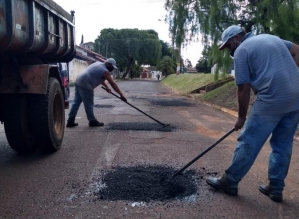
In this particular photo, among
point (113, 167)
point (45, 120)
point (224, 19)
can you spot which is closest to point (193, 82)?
point (224, 19)

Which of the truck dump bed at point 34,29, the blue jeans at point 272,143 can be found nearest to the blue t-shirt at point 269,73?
the blue jeans at point 272,143

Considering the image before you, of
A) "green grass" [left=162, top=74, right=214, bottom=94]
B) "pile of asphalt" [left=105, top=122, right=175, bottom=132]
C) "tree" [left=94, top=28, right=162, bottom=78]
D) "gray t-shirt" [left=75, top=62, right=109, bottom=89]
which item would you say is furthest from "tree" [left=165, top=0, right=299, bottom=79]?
"tree" [left=94, top=28, right=162, bottom=78]

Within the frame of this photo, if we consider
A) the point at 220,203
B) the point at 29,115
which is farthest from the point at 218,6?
the point at 220,203

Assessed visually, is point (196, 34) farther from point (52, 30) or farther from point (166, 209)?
point (166, 209)

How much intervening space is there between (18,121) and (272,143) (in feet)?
10.8

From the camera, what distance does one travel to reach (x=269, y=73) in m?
3.91

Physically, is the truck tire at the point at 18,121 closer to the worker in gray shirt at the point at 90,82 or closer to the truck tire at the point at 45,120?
the truck tire at the point at 45,120

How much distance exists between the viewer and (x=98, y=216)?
3.55 m

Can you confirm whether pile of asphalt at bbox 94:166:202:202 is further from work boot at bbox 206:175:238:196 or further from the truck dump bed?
the truck dump bed

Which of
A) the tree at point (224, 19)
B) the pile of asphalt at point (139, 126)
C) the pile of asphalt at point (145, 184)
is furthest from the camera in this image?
the tree at point (224, 19)

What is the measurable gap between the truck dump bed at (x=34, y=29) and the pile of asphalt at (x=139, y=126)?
2.20 m

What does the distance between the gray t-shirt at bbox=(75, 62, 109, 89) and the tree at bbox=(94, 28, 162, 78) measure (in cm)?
5903

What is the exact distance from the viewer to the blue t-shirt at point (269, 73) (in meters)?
3.92

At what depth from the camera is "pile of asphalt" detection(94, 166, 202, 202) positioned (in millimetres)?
4102
